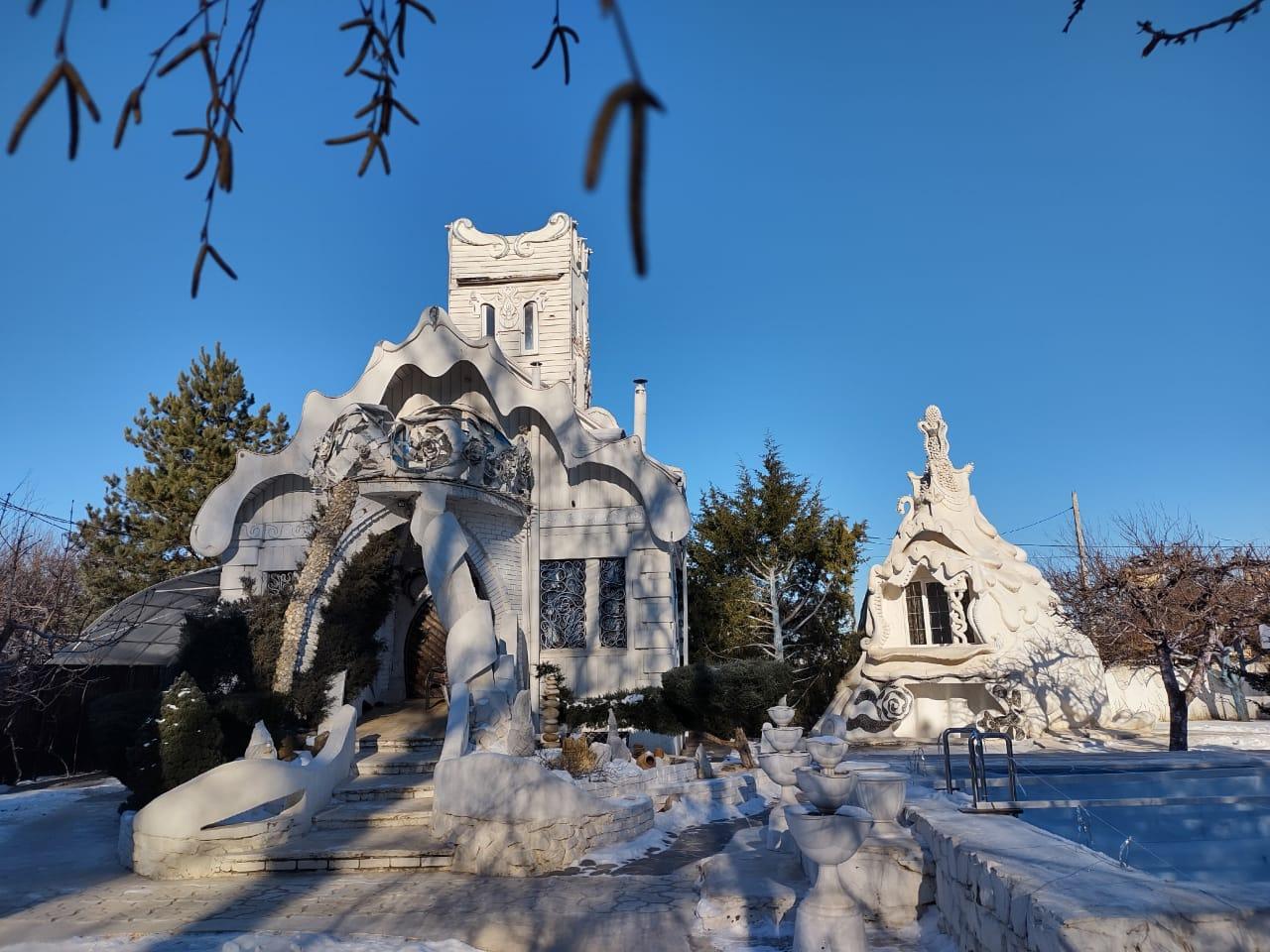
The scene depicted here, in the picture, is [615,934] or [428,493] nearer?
[615,934]

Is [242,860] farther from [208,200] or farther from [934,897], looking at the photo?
[208,200]

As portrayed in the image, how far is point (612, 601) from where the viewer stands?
16.9m

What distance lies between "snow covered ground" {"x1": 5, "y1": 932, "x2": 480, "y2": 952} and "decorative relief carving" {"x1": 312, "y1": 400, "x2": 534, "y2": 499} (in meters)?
8.32

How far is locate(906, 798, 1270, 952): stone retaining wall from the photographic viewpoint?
336 centimetres

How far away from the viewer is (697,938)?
6324 millimetres

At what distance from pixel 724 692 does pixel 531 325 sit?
1127 cm

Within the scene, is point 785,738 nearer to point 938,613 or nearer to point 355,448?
point 355,448

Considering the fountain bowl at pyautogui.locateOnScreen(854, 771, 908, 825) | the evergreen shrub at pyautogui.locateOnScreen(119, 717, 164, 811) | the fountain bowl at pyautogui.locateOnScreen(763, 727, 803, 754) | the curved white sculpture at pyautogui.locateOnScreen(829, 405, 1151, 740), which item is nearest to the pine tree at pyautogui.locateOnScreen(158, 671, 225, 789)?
the evergreen shrub at pyautogui.locateOnScreen(119, 717, 164, 811)

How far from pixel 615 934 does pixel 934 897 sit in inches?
90.7

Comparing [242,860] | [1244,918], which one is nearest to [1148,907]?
[1244,918]

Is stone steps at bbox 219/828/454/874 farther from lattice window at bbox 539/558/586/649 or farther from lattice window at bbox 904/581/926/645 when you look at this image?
lattice window at bbox 904/581/926/645

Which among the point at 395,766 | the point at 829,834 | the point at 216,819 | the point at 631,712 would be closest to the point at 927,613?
the point at 631,712

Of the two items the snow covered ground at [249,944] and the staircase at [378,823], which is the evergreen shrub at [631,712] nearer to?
the staircase at [378,823]

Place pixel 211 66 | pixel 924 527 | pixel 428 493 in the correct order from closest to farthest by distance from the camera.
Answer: pixel 211 66
pixel 428 493
pixel 924 527
